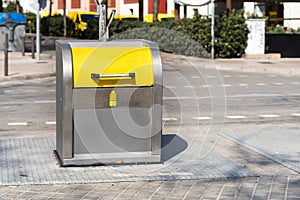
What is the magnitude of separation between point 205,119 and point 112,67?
468cm

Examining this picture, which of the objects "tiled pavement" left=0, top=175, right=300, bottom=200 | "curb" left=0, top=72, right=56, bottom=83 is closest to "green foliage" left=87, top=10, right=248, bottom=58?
"curb" left=0, top=72, right=56, bottom=83

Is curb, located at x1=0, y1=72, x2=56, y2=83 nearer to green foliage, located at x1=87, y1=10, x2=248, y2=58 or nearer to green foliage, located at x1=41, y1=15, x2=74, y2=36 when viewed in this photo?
green foliage, located at x1=87, y1=10, x2=248, y2=58

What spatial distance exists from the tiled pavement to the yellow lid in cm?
115

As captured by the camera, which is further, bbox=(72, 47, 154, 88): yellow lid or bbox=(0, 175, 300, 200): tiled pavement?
bbox=(72, 47, 154, 88): yellow lid

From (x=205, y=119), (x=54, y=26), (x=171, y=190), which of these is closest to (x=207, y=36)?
(x=205, y=119)

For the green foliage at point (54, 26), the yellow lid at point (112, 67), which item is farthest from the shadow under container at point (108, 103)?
the green foliage at point (54, 26)

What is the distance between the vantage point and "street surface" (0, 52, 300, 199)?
696 cm

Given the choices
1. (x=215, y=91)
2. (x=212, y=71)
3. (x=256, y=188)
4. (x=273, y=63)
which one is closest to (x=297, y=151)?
(x=256, y=188)

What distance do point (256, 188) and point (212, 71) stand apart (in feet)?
53.2

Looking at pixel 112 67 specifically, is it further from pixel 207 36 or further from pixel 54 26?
pixel 54 26

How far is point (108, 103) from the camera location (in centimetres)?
786

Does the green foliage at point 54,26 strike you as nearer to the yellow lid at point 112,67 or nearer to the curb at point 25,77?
the curb at point 25,77

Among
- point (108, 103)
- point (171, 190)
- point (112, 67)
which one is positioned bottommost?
point (171, 190)

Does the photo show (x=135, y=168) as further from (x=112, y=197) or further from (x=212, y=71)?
(x=212, y=71)
